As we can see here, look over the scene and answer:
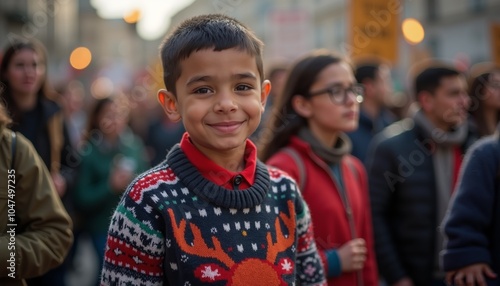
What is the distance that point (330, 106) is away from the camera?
12.9 feet

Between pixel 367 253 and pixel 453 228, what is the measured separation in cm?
83

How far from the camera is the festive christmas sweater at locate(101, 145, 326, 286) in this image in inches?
89.5

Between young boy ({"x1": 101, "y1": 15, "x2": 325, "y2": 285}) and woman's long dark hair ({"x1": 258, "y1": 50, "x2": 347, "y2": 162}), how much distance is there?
1.46m

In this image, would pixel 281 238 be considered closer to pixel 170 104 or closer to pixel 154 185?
pixel 154 185

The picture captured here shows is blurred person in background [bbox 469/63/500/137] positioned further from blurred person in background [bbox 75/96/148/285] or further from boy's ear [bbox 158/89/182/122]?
boy's ear [bbox 158/89/182/122]

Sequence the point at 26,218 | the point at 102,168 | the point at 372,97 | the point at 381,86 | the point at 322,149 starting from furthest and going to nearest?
1. the point at 381,86
2. the point at 372,97
3. the point at 102,168
4. the point at 322,149
5. the point at 26,218

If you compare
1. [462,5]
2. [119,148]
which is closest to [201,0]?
[462,5]

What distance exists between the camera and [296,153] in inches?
151

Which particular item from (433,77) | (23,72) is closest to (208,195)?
(23,72)

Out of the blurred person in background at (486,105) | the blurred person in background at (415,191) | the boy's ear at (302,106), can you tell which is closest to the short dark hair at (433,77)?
the blurred person in background at (415,191)

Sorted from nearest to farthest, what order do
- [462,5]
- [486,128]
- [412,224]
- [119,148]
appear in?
[412,224]
[486,128]
[119,148]
[462,5]

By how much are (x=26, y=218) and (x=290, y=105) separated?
1866 mm

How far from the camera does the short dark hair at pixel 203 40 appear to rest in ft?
7.79

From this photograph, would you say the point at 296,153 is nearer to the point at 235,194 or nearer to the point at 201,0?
the point at 235,194
